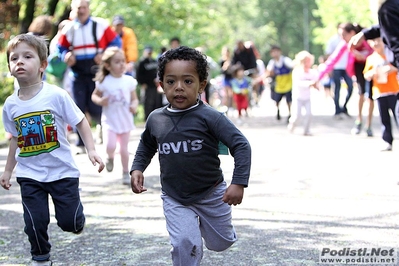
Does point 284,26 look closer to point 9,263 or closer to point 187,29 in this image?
point 187,29

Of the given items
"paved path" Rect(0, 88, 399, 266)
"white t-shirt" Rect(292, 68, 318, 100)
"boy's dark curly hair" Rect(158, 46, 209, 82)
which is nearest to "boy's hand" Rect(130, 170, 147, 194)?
"boy's dark curly hair" Rect(158, 46, 209, 82)

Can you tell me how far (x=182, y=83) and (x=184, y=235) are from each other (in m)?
0.84

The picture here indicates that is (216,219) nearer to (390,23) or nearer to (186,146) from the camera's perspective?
(186,146)

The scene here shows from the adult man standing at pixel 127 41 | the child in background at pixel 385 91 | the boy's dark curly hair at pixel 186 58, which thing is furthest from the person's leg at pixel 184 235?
the adult man standing at pixel 127 41

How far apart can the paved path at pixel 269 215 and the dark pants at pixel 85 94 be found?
72 cm

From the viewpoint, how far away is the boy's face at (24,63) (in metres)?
4.95

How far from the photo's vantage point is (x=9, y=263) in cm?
534

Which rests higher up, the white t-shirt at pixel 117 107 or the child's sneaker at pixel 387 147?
the white t-shirt at pixel 117 107

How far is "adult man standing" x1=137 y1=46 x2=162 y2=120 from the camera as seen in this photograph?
59.9 ft

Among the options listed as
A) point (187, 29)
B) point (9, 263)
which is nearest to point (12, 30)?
point (187, 29)

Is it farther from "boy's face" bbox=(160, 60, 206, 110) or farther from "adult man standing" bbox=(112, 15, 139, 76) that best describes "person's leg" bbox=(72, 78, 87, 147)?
"boy's face" bbox=(160, 60, 206, 110)

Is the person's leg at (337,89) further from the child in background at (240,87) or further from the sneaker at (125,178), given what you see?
the sneaker at (125,178)

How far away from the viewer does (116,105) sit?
28.1 ft

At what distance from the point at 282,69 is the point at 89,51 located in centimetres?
769
